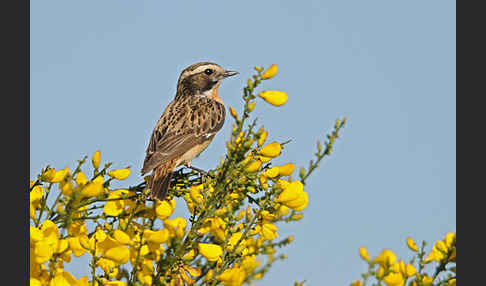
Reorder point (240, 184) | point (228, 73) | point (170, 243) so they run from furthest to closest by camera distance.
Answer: point (228, 73)
point (240, 184)
point (170, 243)

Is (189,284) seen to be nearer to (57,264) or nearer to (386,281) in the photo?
(57,264)

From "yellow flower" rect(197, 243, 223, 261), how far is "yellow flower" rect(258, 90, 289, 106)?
0.79 m

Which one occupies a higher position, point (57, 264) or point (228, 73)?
point (228, 73)

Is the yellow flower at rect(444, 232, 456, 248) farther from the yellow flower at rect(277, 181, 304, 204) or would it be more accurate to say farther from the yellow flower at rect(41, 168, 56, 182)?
the yellow flower at rect(41, 168, 56, 182)

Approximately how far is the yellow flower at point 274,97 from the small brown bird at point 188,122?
185 centimetres

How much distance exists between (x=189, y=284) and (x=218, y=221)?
34cm

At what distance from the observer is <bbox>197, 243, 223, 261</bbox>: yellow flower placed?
2602 mm

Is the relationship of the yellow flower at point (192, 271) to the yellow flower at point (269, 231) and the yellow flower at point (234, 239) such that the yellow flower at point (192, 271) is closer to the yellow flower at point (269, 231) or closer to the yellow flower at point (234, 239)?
the yellow flower at point (234, 239)

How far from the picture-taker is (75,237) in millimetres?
2723

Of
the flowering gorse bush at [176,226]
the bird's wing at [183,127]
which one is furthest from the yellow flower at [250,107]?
the bird's wing at [183,127]

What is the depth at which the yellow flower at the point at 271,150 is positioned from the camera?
3201 mm

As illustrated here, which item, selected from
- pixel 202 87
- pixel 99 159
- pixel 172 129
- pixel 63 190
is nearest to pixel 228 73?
pixel 202 87

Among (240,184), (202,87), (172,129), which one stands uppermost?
Result: (202,87)

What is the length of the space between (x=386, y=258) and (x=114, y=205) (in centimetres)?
150
